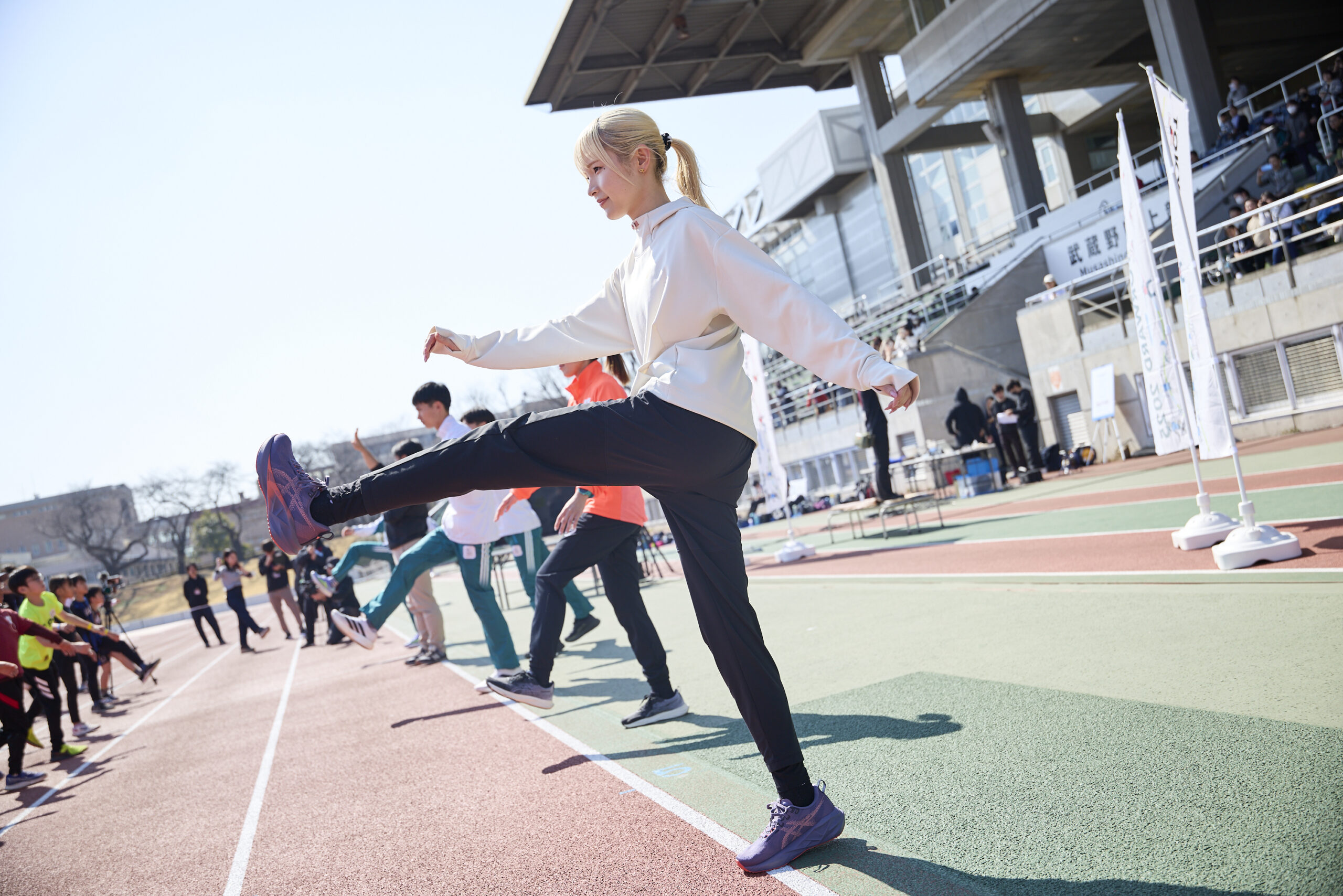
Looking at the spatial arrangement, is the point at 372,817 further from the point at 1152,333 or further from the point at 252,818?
the point at 1152,333

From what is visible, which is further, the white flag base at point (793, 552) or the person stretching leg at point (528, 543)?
the white flag base at point (793, 552)

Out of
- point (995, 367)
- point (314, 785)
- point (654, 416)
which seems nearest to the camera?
point (654, 416)

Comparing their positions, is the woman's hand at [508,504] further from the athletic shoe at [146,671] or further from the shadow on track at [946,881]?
the athletic shoe at [146,671]

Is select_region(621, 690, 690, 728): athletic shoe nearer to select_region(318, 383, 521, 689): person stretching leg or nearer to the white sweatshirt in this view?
select_region(318, 383, 521, 689): person stretching leg

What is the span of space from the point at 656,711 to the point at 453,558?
9.22 ft

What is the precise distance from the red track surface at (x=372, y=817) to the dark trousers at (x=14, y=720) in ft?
1.17

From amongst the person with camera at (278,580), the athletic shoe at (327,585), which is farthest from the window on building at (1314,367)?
the person with camera at (278,580)

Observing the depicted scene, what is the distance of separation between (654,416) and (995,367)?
75.8 ft

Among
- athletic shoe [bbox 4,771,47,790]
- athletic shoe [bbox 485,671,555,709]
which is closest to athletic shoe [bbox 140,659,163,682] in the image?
athletic shoe [bbox 4,771,47,790]

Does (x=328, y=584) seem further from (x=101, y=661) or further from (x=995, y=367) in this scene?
(x=995, y=367)

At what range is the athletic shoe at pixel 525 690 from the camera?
4875mm

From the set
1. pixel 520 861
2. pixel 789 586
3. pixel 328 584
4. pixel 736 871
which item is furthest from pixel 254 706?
pixel 736 871

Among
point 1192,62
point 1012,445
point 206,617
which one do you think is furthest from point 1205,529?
point 206,617

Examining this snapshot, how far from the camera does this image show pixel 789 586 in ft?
33.7
